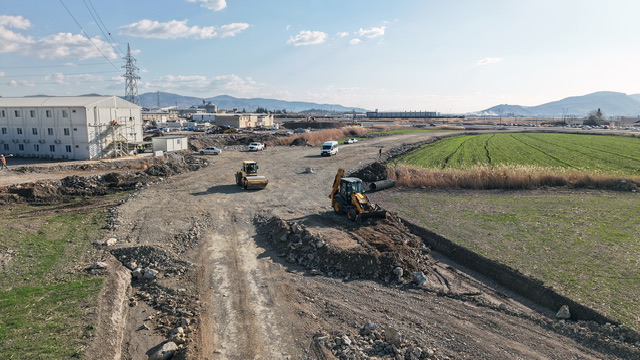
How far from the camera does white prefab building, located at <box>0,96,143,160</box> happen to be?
41.8m

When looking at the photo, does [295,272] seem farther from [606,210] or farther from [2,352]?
[606,210]

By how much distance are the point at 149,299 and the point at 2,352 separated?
4.78 m

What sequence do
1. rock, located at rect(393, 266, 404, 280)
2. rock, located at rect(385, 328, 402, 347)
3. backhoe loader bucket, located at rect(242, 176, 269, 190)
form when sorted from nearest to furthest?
1. rock, located at rect(385, 328, 402, 347)
2. rock, located at rect(393, 266, 404, 280)
3. backhoe loader bucket, located at rect(242, 176, 269, 190)

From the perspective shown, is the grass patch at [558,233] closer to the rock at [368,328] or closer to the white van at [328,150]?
the rock at [368,328]

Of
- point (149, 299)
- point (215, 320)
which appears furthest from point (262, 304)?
point (149, 299)

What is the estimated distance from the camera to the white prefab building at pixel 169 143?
4962cm

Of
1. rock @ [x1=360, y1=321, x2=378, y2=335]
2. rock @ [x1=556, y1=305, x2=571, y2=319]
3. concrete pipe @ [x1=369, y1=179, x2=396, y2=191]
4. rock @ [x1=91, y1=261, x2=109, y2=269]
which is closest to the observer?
rock @ [x1=360, y1=321, x2=378, y2=335]

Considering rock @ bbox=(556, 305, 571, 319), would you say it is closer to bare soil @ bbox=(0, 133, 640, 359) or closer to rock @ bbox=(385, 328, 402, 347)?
bare soil @ bbox=(0, 133, 640, 359)

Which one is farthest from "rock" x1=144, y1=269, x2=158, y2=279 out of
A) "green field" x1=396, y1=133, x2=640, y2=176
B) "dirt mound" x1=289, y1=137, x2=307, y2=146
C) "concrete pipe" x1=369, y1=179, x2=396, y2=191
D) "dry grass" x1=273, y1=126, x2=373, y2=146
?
"dirt mound" x1=289, y1=137, x2=307, y2=146

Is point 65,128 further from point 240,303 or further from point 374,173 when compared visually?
point 240,303

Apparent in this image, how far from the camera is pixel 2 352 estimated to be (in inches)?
379

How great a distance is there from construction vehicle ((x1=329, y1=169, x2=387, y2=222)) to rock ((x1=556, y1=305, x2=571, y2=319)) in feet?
33.1

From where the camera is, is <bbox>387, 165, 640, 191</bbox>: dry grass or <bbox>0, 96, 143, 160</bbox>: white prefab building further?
<bbox>0, 96, 143, 160</bbox>: white prefab building

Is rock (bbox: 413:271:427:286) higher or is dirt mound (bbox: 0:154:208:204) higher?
dirt mound (bbox: 0:154:208:204)
